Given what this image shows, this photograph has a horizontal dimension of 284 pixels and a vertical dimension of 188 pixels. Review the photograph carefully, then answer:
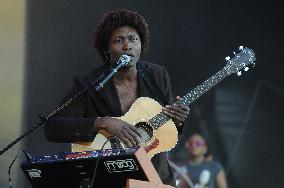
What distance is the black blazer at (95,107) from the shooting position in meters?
3.80

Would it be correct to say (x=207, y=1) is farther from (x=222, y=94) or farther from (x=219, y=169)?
(x=219, y=169)

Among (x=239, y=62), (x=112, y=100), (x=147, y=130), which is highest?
(x=112, y=100)

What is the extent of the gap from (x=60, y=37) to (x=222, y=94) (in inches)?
62.6

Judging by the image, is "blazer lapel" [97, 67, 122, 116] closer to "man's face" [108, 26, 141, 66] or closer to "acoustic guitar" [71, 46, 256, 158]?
"acoustic guitar" [71, 46, 256, 158]

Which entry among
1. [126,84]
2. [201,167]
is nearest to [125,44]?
[126,84]

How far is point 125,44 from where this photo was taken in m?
4.02

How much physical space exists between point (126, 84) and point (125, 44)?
258 millimetres

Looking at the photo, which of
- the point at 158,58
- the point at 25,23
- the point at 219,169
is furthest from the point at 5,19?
the point at 219,169

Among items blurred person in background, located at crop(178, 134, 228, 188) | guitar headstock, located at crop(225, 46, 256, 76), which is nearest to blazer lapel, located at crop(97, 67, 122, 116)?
guitar headstock, located at crop(225, 46, 256, 76)

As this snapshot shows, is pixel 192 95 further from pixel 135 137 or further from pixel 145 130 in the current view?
pixel 135 137

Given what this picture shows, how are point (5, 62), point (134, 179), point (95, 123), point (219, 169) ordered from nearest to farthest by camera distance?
point (134, 179) → point (95, 123) → point (5, 62) → point (219, 169)

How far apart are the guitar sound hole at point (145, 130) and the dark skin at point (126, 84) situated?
133 mm

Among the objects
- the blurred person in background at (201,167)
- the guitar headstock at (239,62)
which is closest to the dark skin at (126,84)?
the guitar headstock at (239,62)

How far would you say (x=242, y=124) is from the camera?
5918mm
